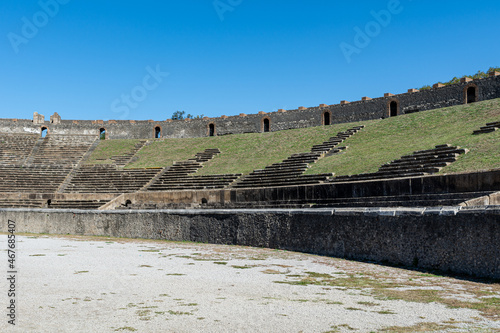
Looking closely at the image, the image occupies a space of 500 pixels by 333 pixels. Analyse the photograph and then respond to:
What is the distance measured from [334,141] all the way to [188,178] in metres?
9.95

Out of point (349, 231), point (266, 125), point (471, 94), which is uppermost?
point (471, 94)

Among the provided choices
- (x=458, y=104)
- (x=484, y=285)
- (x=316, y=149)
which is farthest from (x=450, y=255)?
(x=458, y=104)

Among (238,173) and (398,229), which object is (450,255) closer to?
(398,229)

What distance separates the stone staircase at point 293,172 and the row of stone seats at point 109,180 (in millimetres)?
8444

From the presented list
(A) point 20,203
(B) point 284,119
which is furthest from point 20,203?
(B) point 284,119

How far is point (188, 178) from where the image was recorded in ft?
96.4

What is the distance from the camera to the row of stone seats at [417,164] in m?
17.6

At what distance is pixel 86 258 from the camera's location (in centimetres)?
1047

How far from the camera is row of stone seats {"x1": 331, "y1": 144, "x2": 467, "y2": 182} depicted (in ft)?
57.9

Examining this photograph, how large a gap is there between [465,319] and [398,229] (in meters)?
3.93

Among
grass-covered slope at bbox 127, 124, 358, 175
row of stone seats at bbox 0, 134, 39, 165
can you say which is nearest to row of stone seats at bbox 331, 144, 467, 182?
grass-covered slope at bbox 127, 124, 358, 175

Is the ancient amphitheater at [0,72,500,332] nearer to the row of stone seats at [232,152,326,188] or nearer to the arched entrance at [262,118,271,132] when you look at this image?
the row of stone seats at [232,152,326,188]

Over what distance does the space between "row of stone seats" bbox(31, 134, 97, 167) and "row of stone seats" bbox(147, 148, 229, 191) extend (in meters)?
10.5

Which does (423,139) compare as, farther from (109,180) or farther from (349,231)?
(109,180)
